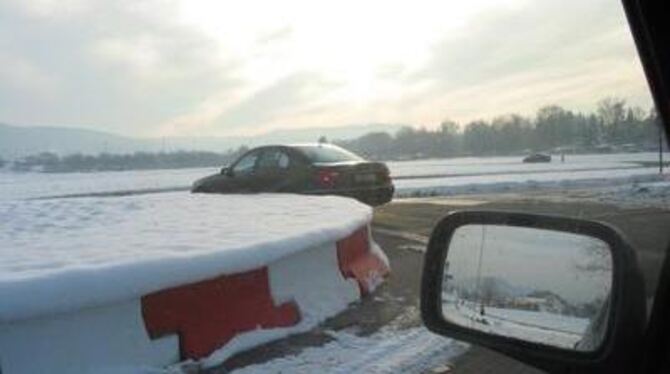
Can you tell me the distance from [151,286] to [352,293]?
335 centimetres

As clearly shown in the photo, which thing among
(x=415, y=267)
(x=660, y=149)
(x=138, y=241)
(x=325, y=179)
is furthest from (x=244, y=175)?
(x=660, y=149)

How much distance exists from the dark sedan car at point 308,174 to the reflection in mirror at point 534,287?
15.4 meters

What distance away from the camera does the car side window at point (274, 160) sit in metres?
18.2

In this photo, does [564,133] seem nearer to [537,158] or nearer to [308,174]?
[537,158]

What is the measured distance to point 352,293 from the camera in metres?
9.29

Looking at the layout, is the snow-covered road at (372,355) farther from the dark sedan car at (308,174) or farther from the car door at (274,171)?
the car door at (274,171)

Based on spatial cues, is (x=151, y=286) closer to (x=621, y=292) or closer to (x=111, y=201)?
(x=621, y=292)

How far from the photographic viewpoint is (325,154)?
722 inches

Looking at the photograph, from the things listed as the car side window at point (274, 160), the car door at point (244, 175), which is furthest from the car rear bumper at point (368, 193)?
A: the car door at point (244, 175)

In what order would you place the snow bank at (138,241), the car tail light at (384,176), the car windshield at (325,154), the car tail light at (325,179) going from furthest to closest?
the car tail light at (384,176) < the car windshield at (325,154) < the car tail light at (325,179) < the snow bank at (138,241)

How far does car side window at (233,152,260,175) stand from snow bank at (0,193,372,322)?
12.5ft

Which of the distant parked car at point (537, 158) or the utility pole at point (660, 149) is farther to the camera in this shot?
the distant parked car at point (537, 158)

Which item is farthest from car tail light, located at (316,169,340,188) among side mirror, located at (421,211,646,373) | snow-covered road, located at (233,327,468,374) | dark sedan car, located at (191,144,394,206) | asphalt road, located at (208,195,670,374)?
side mirror, located at (421,211,646,373)

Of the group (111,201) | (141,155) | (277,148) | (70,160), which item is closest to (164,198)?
(111,201)
